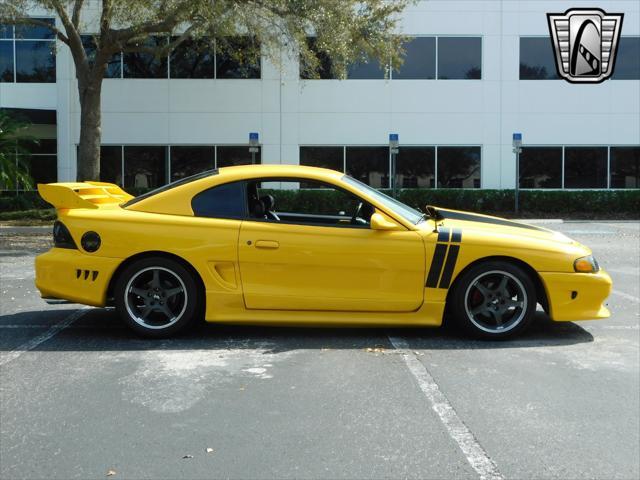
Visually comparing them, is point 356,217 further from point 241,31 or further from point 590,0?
point 590,0

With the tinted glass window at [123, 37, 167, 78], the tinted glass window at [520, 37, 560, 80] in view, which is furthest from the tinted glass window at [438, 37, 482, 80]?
the tinted glass window at [123, 37, 167, 78]

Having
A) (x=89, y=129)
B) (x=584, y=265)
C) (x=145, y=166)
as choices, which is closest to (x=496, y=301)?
(x=584, y=265)

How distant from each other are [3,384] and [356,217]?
128 inches

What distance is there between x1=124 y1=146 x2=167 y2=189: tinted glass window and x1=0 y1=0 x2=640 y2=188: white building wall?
35 centimetres

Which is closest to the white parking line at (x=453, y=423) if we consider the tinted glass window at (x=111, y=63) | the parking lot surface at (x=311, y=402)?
the parking lot surface at (x=311, y=402)

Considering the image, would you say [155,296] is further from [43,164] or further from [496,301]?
[43,164]

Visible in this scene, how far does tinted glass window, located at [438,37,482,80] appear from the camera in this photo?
2508cm


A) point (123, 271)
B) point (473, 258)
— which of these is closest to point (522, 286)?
point (473, 258)

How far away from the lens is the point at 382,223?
20.3 ft

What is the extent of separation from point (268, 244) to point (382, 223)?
96 centimetres

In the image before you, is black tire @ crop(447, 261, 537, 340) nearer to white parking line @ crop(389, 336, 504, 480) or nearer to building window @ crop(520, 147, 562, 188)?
white parking line @ crop(389, 336, 504, 480)

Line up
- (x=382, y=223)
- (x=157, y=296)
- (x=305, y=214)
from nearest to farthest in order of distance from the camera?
(x=382, y=223)
(x=157, y=296)
(x=305, y=214)

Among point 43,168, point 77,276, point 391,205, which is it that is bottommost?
point 77,276

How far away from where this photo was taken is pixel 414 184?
25266mm
